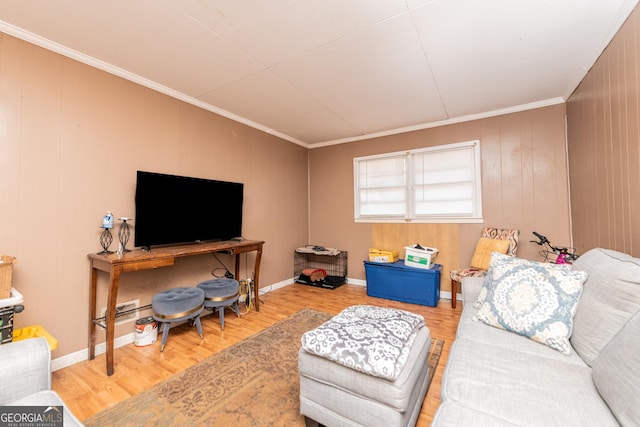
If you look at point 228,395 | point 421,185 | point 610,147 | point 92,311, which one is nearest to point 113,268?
point 92,311

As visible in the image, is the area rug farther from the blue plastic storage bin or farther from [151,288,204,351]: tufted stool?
the blue plastic storage bin

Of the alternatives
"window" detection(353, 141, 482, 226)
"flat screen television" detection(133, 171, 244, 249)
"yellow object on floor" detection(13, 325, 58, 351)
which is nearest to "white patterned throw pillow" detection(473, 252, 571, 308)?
"window" detection(353, 141, 482, 226)

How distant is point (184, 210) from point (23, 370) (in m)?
1.76

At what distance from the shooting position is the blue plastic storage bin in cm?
330

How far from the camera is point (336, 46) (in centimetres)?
205

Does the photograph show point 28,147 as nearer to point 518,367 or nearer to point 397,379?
point 397,379

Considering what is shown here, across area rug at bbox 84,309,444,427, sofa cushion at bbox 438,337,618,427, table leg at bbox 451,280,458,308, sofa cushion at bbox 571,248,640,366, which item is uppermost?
sofa cushion at bbox 571,248,640,366

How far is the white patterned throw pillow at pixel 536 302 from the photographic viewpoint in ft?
4.62

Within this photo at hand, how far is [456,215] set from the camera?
3568mm

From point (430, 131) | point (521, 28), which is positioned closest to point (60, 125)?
point (521, 28)

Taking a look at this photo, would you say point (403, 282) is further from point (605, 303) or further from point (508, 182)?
point (605, 303)

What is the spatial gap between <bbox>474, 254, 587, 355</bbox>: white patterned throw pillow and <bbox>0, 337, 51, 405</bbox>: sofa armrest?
2268 mm

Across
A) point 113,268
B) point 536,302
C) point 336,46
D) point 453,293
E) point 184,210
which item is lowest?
point 453,293

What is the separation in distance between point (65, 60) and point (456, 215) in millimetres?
4329
